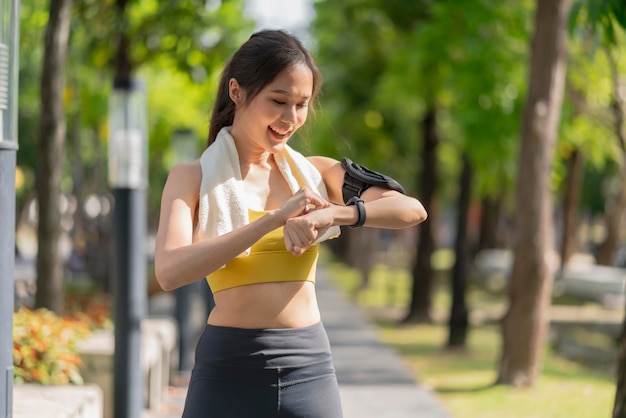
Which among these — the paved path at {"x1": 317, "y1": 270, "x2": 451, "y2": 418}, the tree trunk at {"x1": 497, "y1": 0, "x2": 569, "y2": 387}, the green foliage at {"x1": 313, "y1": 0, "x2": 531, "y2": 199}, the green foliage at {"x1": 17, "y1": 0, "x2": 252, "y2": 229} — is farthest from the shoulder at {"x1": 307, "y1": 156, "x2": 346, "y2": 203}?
the tree trunk at {"x1": 497, "y1": 0, "x2": 569, "y2": 387}

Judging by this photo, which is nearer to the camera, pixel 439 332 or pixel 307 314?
pixel 307 314

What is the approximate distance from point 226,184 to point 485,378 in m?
10.3

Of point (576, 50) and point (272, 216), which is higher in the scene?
point (576, 50)

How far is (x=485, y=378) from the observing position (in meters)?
12.8

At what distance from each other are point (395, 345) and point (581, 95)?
5.64 metres

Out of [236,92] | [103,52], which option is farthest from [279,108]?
[103,52]

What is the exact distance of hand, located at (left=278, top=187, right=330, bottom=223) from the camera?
2.68 metres

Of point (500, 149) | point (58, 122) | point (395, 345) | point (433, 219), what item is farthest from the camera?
point (433, 219)

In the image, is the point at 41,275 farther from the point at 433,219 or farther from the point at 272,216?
the point at 433,219

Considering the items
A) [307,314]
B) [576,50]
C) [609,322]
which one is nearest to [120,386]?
[307,314]

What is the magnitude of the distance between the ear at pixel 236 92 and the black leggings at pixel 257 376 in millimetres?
595

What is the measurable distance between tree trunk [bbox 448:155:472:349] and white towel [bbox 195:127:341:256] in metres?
12.9

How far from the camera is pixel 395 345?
635 inches

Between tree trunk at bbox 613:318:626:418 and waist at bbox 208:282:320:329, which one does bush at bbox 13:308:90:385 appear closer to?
tree trunk at bbox 613:318:626:418
